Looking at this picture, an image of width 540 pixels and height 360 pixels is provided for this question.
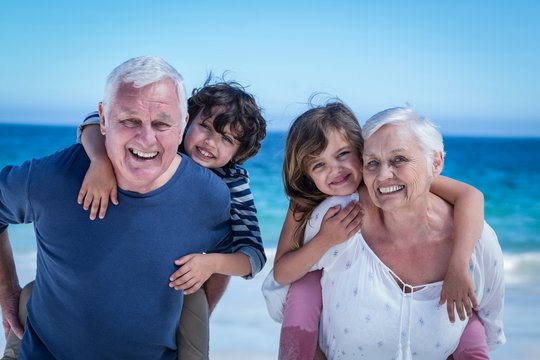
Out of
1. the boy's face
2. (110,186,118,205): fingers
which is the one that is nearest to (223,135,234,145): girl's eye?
the boy's face

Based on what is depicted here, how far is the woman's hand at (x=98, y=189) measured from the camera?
269 cm

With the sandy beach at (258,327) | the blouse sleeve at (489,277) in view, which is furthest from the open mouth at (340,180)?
the sandy beach at (258,327)

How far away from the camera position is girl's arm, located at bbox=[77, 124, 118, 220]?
8.83 feet

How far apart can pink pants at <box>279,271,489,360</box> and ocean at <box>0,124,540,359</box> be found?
0.71 m

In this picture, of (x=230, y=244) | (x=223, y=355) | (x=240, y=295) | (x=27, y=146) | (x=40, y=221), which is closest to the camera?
(x=40, y=221)

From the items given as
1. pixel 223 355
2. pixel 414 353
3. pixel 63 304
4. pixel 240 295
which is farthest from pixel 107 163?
pixel 240 295

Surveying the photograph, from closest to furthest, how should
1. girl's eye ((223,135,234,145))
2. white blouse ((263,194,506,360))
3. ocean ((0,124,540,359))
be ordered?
white blouse ((263,194,506,360)) → girl's eye ((223,135,234,145)) → ocean ((0,124,540,359))

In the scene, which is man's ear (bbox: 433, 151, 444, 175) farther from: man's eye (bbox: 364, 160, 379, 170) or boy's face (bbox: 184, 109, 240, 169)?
boy's face (bbox: 184, 109, 240, 169)

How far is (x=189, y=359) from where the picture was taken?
3.06 m

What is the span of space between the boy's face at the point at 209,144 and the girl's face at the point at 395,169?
863mm

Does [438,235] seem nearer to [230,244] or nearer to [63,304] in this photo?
[230,244]

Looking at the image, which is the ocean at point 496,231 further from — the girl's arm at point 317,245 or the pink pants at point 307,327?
the pink pants at point 307,327

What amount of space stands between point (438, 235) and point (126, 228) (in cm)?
138

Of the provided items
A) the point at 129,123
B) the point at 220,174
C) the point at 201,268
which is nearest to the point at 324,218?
the point at 201,268
